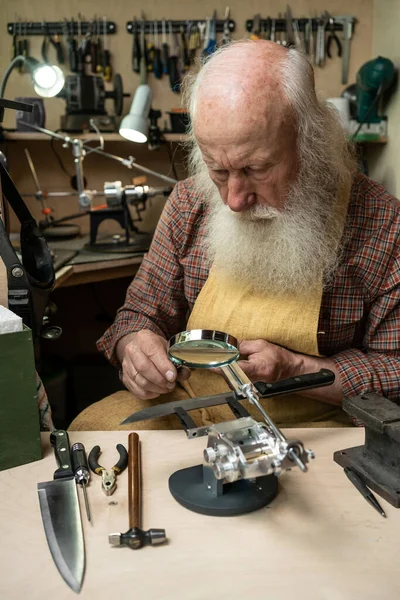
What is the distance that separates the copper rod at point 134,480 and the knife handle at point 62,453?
0.32 ft

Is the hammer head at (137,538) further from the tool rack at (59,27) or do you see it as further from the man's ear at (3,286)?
the tool rack at (59,27)

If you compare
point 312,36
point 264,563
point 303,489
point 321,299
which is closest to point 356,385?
point 321,299

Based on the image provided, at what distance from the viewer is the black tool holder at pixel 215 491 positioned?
866mm

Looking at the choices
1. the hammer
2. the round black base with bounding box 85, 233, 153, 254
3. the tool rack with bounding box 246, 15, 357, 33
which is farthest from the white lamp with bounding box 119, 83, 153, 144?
the hammer

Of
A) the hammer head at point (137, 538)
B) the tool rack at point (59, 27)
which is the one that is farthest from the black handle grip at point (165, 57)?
the hammer head at point (137, 538)

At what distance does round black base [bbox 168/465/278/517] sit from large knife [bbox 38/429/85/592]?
156mm

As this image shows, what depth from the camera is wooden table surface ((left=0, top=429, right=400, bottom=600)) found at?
727mm

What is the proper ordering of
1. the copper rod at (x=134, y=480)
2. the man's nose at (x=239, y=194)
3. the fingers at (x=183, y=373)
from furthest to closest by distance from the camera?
the man's nose at (x=239, y=194) < the fingers at (x=183, y=373) < the copper rod at (x=134, y=480)

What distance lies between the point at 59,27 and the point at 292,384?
2.60 metres

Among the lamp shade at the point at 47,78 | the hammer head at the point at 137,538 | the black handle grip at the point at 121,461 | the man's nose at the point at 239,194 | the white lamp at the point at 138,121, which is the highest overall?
the lamp shade at the point at 47,78

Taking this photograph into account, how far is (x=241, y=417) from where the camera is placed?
0.94m

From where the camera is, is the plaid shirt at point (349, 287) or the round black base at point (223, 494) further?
the plaid shirt at point (349, 287)

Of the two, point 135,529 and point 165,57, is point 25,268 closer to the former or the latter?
point 135,529

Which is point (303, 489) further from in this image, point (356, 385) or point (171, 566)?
point (356, 385)
